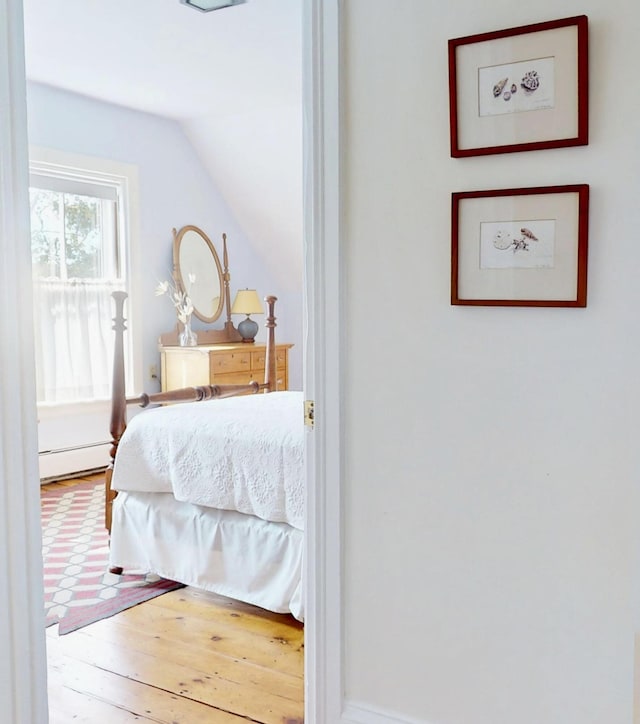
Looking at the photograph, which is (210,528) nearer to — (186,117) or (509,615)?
(509,615)

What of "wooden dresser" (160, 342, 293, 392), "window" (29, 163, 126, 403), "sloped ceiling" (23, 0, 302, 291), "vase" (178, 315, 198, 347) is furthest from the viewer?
"vase" (178, 315, 198, 347)

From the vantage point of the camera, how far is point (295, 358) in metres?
6.89

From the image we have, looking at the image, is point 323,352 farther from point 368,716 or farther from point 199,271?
point 199,271

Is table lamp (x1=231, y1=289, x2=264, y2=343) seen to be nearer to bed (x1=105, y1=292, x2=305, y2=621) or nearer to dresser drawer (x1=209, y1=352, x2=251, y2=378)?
dresser drawer (x1=209, y1=352, x2=251, y2=378)

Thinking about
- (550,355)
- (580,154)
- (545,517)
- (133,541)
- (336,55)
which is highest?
(336,55)

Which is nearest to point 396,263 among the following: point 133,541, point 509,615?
point 509,615

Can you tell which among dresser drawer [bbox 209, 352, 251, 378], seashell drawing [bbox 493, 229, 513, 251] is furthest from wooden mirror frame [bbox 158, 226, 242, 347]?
seashell drawing [bbox 493, 229, 513, 251]

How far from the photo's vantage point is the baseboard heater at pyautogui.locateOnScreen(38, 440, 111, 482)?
4941mm

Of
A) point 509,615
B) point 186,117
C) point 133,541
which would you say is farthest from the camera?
point 186,117

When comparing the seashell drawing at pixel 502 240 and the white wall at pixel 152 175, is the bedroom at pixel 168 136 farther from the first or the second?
the seashell drawing at pixel 502 240

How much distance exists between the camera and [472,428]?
1640 mm

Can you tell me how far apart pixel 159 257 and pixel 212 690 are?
156 inches

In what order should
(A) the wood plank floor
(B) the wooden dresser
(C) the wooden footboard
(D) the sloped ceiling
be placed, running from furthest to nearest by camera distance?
(B) the wooden dresser
(D) the sloped ceiling
(C) the wooden footboard
(A) the wood plank floor

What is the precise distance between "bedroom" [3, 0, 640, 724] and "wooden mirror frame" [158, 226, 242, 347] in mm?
4139
